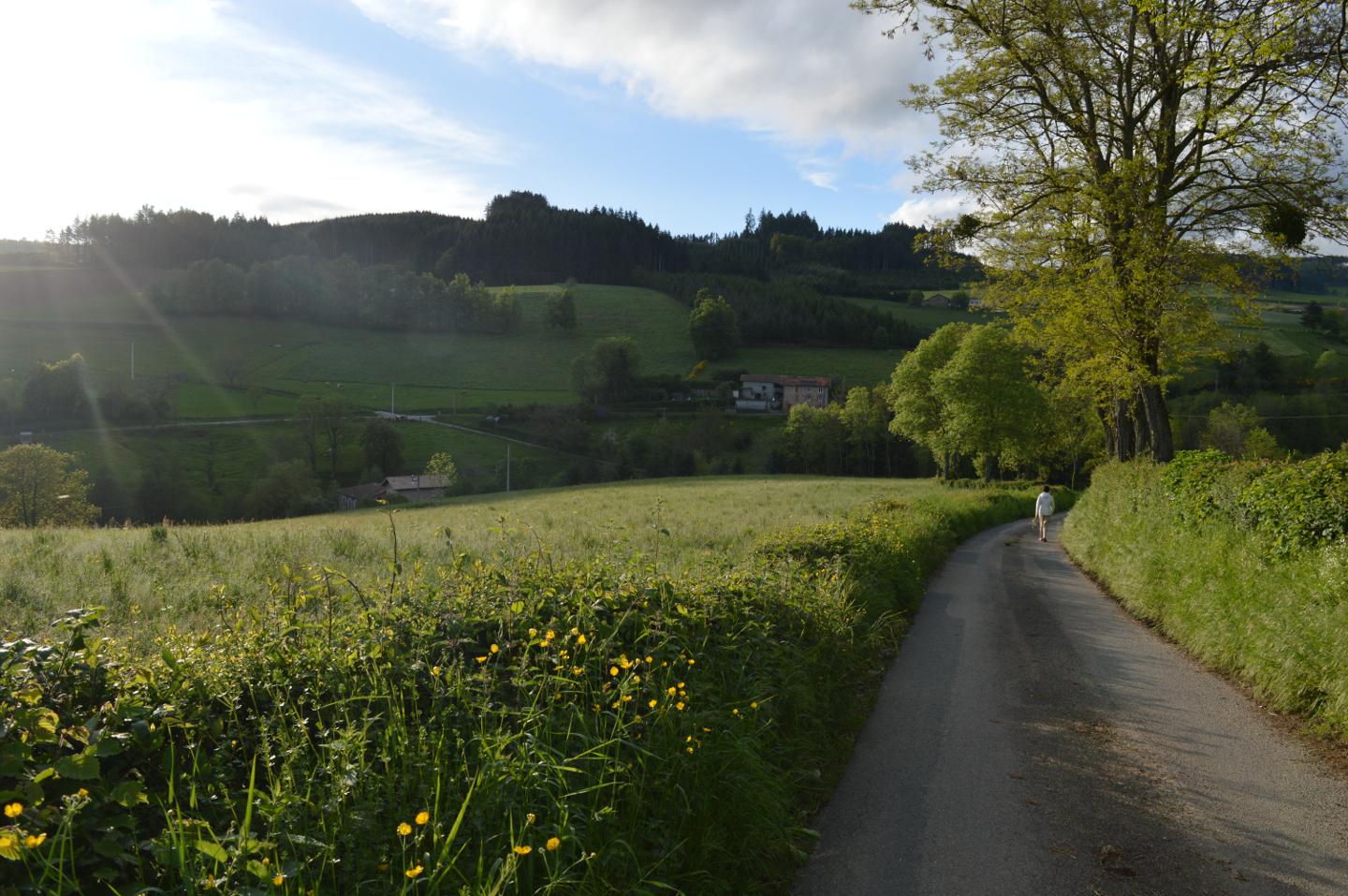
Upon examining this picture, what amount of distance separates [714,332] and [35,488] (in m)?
82.8

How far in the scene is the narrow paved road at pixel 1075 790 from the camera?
4371mm

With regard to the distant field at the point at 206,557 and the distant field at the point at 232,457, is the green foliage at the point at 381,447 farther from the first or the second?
the distant field at the point at 206,557

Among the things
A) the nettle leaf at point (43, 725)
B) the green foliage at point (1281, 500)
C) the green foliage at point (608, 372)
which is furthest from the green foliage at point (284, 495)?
the nettle leaf at point (43, 725)

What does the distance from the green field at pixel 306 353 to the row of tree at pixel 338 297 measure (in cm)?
223

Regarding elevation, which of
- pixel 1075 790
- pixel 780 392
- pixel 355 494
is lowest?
pixel 355 494

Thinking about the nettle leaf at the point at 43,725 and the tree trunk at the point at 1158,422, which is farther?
the tree trunk at the point at 1158,422

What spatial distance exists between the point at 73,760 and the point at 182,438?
7648 cm

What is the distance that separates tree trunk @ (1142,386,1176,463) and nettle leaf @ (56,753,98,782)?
742 inches

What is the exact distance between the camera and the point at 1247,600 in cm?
819

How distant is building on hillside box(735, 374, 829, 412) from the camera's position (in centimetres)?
9838

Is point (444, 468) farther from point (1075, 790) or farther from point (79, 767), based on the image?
point (79, 767)

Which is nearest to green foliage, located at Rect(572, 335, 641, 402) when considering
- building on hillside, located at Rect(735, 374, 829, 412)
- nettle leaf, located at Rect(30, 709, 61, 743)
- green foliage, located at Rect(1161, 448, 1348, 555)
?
building on hillside, located at Rect(735, 374, 829, 412)

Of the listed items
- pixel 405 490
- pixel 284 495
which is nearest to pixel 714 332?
pixel 405 490

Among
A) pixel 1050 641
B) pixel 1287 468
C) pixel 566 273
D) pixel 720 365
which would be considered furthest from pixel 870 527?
pixel 566 273
